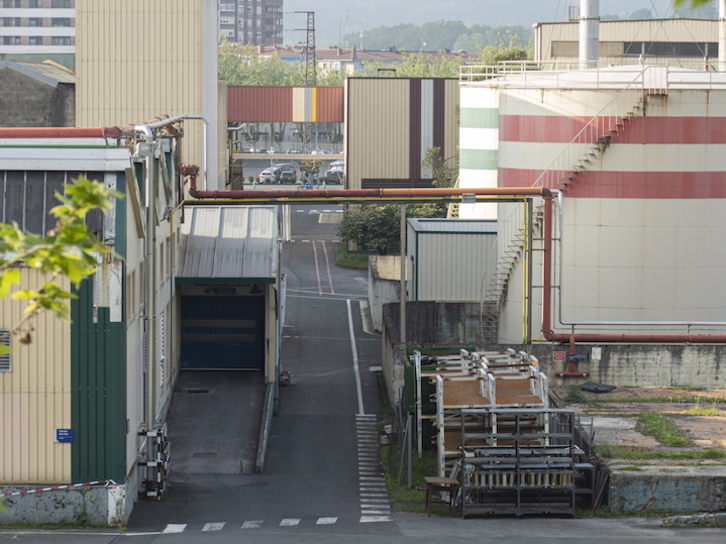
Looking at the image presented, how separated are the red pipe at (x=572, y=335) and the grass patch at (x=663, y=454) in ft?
22.8

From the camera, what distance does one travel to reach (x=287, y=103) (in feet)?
258

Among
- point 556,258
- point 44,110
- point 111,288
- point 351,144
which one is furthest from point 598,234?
point 351,144

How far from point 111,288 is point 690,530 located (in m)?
11.0

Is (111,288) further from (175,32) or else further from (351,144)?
(351,144)

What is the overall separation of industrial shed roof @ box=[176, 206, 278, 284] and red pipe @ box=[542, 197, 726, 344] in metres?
7.11

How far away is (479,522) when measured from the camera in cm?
2242

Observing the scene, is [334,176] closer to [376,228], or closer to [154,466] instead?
[376,228]

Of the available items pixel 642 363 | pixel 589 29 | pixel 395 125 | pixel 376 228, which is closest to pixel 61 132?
pixel 642 363

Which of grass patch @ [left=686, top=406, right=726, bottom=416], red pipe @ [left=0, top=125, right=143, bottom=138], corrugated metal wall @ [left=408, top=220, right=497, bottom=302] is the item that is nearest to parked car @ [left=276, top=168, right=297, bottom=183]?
corrugated metal wall @ [left=408, top=220, right=497, bottom=302]

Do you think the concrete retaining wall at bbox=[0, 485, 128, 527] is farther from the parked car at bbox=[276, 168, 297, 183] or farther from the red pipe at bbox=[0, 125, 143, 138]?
the parked car at bbox=[276, 168, 297, 183]

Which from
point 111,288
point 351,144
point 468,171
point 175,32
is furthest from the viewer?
point 351,144

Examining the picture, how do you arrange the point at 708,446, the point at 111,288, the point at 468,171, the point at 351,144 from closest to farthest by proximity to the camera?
the point at 111,288 < the point at 708,446 < the point at 468,171 < the point at 351,144

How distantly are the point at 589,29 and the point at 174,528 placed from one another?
24.9 meters

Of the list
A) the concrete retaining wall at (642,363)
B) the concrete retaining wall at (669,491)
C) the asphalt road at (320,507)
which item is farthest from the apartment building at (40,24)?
the concrete retaining wall at (669,491)
